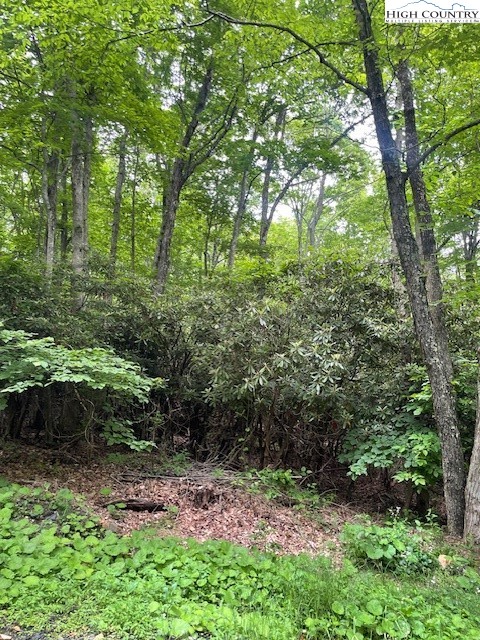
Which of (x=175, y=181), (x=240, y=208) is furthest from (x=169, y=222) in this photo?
(x=240, y=208)

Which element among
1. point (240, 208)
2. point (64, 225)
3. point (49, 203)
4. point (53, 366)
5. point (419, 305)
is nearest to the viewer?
point (53, 366)

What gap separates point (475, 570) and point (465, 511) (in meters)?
0.74

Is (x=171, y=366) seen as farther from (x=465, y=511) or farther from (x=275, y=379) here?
(x=465, y=511)

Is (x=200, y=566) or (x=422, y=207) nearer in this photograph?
(x=200, y=566)

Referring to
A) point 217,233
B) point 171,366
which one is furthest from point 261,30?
point 217,233

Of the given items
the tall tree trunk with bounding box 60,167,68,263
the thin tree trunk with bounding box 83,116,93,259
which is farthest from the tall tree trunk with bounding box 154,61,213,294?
the tall tree trunk with bounding box 60,167,68,263

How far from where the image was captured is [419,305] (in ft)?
15.1

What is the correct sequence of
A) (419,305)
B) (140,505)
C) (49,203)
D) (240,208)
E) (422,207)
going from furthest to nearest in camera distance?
1. (240,208)
2. (49,203)
3. (422,207)
4. (419,305)
5. (140,505)

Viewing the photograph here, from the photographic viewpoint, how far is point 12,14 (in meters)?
5.41

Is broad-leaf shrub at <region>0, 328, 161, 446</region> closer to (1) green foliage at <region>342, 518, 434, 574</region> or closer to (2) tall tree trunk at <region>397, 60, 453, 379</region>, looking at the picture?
(1) green foliage at <region>342, 518, 434, 574</region>

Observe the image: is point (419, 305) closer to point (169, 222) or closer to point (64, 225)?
point (169, 222)

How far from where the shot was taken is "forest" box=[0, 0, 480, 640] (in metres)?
2.74

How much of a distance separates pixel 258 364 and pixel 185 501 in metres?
1.93

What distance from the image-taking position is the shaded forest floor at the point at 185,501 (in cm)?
397
